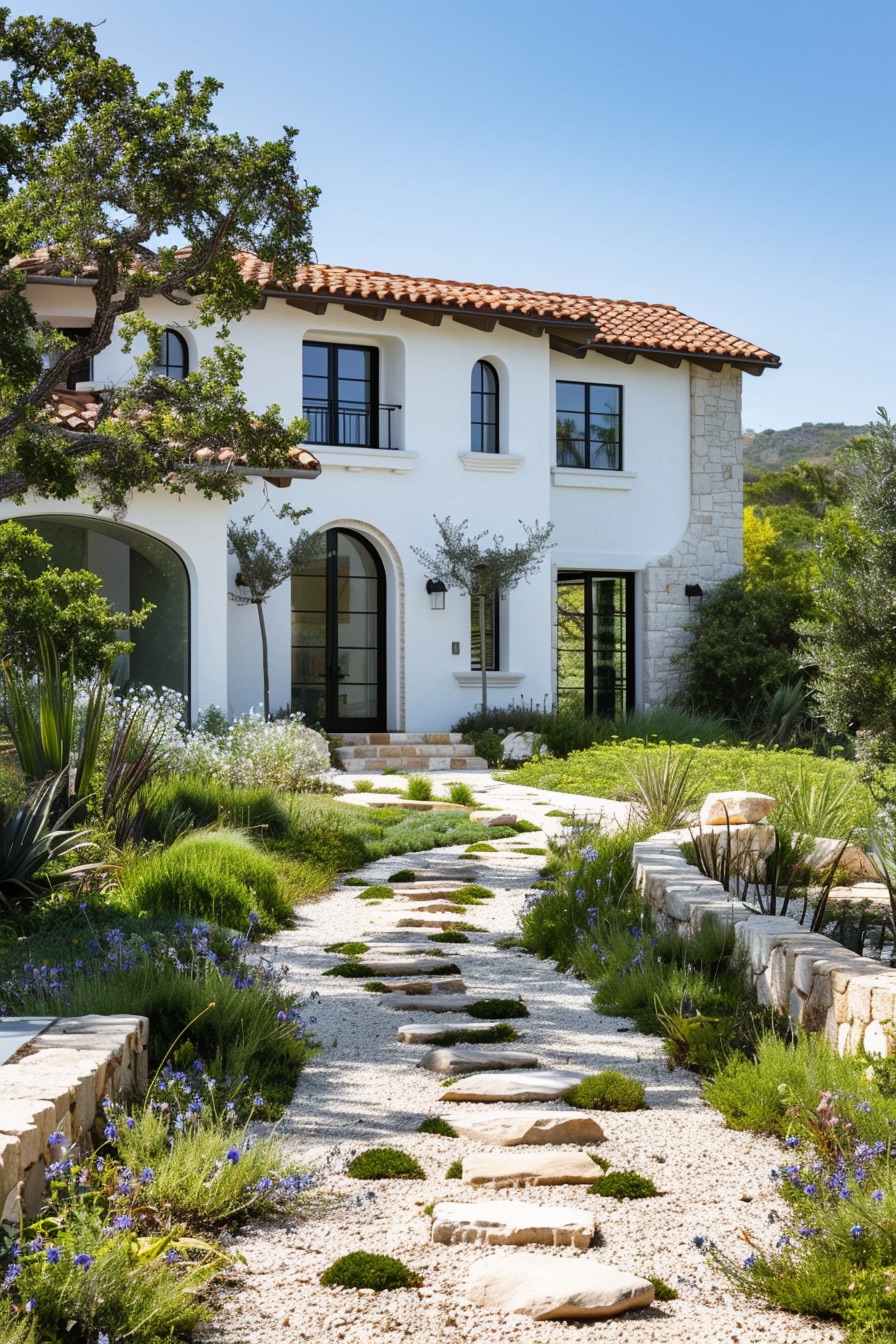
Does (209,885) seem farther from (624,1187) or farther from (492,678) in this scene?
(492,678)

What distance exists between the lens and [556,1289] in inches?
112

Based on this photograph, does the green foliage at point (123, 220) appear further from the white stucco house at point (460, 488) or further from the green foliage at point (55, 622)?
the white stucco house at point (460, 488)

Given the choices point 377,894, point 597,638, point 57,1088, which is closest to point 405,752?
point 597,638

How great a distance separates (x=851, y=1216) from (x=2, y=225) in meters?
7.31

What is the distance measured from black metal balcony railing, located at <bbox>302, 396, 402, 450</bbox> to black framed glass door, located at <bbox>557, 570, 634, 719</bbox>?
3.55m

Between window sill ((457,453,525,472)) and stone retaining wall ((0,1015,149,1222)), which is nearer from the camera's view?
stone retaining wall ((0,1015,149,1222))

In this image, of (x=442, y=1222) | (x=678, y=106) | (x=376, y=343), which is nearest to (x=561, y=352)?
(x=376, y=343)

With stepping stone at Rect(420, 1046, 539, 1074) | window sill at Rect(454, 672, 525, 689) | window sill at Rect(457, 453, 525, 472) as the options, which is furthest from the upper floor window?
stepping stone at Rect(420, 1046, 539, 1074)

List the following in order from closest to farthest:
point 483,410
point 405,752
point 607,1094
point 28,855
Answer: point 607,1094 < point 28,855 < point 405,752 < point 483,410

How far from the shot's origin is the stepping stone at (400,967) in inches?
241

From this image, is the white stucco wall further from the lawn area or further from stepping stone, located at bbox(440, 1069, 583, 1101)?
stepping stone, located at bbox(440, 1069, 583, 1101)

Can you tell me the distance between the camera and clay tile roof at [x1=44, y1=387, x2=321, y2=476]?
12.2 meters

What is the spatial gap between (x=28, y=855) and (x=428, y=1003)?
83.8 inches

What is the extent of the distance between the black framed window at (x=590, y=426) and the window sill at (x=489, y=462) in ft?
4.35
